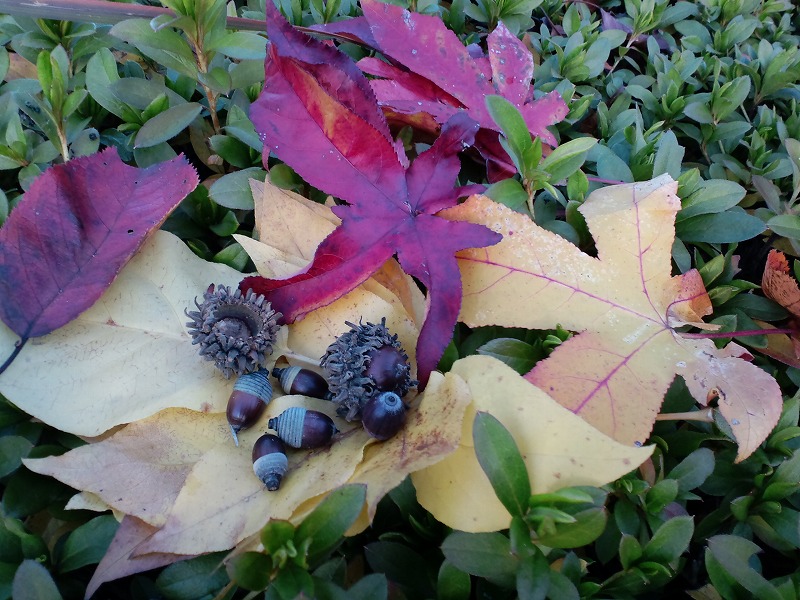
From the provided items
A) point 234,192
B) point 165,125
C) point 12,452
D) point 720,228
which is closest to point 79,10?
point 165,125

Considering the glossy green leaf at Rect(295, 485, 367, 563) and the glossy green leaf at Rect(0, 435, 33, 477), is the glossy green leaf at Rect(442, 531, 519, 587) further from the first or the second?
the glossy green leaf at Rect(0, 435, 33, 477)

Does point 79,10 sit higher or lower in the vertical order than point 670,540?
higher

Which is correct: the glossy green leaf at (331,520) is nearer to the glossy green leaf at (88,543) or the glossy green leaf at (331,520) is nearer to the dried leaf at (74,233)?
the glossy green leaf at (88,543)

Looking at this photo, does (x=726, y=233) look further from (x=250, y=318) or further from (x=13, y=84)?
(x=13, y=84)

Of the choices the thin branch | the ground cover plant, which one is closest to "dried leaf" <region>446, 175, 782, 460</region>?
the ground cover plant

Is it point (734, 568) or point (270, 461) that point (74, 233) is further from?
point (734, 568)

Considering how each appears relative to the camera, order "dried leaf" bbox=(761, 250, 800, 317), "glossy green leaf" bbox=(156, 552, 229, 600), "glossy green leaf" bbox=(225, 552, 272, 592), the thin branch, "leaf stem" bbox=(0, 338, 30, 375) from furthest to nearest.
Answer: the thin branch → "dried leaf" bbox=(761, 250, 800, 317) → "leaf stem" bbox=(0, 338, 30, 375) → "glossy green leaf" bbox=(156, 552, 229, 600) → "glossy green leaf" bbox=(225, 552, 272, 592)

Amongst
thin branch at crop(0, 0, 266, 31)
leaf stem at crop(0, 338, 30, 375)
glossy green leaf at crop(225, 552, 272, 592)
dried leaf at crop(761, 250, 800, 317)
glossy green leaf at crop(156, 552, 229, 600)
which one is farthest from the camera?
thin branch at crop(0, 0, 266, 31)
